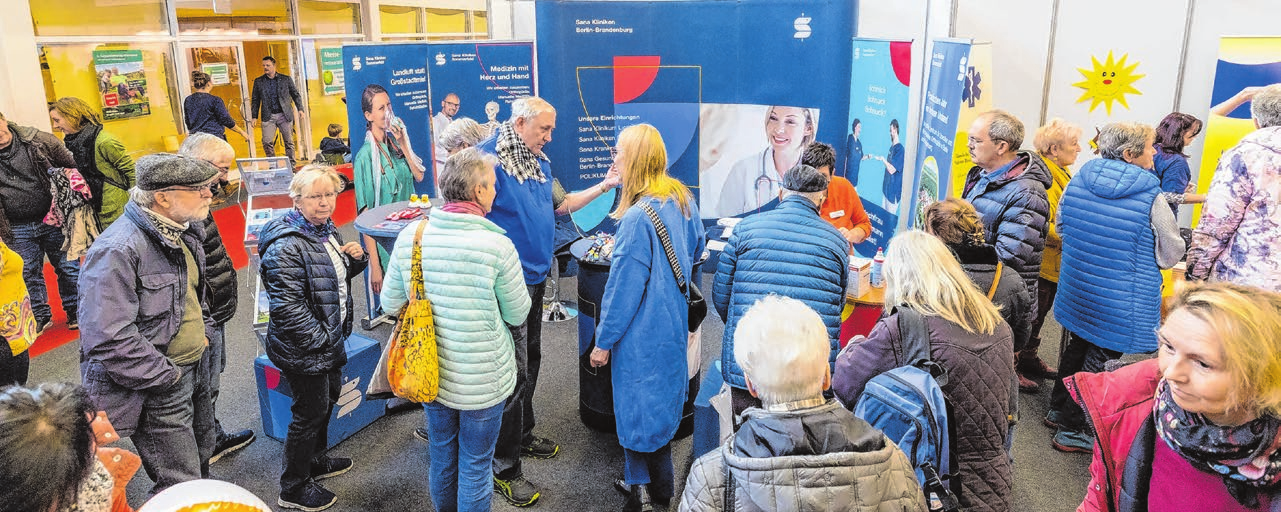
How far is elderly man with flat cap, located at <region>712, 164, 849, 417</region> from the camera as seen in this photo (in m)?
2.76

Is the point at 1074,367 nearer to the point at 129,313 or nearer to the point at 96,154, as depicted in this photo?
the point at 129,313

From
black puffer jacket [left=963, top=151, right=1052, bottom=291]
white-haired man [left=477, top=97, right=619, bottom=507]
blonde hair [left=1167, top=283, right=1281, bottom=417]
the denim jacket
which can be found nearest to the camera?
blonde hair [left=1167, top=283, right=1281, bottom=417]

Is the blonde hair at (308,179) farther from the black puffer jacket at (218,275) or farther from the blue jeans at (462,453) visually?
the blue jeans at (462,453)

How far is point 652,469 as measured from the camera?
3.17 metres

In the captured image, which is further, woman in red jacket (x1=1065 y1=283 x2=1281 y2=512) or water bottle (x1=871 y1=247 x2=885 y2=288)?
water bottle (x1=871 y1=247 x2=885 y2=288)

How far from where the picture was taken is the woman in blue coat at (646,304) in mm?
2830

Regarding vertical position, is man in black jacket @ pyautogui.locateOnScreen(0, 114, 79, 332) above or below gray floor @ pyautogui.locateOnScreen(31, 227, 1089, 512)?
above

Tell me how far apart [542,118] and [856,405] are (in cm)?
197

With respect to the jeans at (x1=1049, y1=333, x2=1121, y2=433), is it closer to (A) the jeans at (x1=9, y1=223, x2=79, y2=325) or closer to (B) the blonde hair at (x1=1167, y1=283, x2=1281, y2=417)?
(B) the blonde hair at (x1=1167, y1=283, x2=1281, y2=417)

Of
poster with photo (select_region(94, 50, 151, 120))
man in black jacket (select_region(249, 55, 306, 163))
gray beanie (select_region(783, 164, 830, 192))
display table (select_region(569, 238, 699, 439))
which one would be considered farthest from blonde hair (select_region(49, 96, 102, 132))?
man in black jacket (select_region(249, 55, 306, 163))

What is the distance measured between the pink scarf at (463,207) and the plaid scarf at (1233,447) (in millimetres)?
1940

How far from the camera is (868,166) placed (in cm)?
546

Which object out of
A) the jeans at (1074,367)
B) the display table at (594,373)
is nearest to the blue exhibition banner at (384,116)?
the display table at (594,373)

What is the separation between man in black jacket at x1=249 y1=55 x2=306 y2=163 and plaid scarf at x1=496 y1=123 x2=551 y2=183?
27.2 ft
